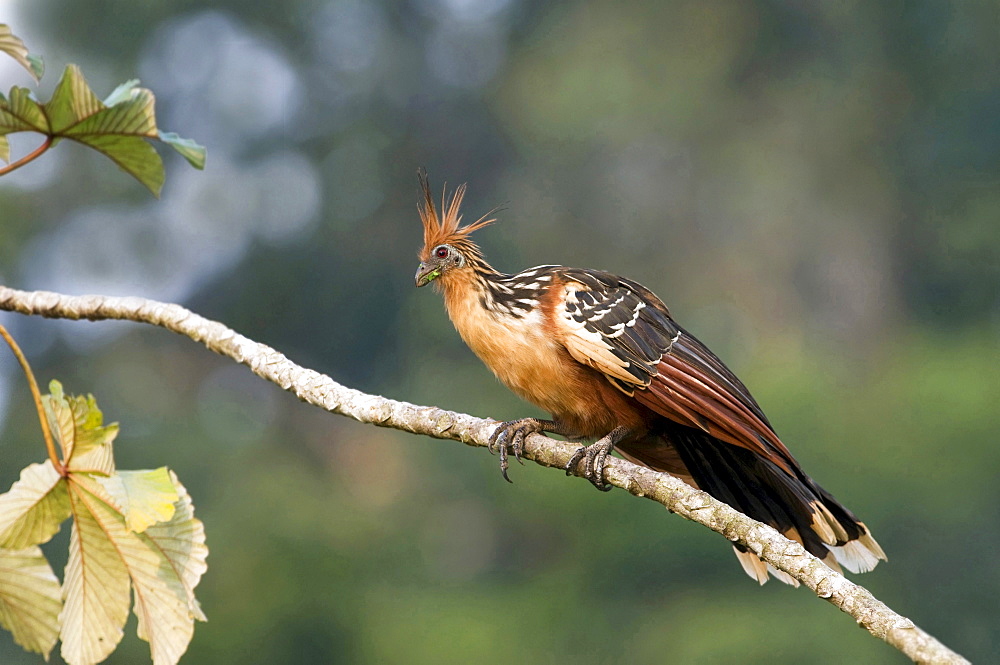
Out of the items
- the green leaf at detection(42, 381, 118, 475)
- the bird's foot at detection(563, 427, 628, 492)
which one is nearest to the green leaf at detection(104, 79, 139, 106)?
the green leaf at detection(42, 381, 118, 475)

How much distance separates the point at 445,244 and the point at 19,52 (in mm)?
1457

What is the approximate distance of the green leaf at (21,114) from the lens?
2254 millimetres

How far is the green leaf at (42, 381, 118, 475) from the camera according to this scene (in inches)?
76.3

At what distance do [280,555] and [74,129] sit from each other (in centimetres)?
1519

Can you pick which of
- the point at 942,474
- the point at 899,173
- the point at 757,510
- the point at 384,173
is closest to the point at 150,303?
the point at 757,510

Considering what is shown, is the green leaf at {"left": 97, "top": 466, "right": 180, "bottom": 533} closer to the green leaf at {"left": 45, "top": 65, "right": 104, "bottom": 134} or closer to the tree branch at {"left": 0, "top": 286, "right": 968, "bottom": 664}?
the tree branch at {"left": 0, "top": 286, "right": 968, "bottom": 664}

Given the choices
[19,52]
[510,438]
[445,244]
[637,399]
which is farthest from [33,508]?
[445,244]

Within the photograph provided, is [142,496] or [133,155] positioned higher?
[133,155]

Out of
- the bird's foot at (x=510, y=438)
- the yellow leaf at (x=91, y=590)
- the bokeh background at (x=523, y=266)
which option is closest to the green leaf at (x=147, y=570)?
the yellow leaf at (x=91, y=590)

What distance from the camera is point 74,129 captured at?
93.7 inches

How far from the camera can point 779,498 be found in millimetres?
3072

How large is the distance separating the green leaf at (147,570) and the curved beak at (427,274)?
4.70 ft

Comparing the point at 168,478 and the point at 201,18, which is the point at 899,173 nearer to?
the point at 201,18

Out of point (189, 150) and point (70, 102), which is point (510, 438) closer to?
point (189, 150)
